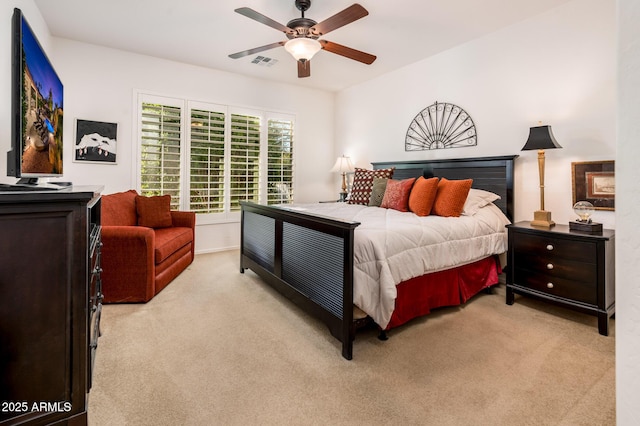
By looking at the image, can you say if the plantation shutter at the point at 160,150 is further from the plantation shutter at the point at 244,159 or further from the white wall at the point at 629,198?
the white wall at the point at 629,198

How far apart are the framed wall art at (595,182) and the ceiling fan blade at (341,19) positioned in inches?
93.2

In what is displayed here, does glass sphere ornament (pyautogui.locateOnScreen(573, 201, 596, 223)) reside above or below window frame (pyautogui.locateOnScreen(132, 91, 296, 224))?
below

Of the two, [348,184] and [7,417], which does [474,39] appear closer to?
[348,184]

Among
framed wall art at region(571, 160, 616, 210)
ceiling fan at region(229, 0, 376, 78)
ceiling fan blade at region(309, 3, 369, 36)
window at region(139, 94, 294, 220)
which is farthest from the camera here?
window at region(139, 94, 294, 220)

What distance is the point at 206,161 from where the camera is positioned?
4.68 metres

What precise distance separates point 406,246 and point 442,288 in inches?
26.5

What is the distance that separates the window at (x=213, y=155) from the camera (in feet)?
14.3

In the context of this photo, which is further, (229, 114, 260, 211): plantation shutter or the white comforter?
(229, 114, 260, 211): plantation shutter

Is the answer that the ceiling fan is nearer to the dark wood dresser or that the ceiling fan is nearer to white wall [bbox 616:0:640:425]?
the dark wood dresser

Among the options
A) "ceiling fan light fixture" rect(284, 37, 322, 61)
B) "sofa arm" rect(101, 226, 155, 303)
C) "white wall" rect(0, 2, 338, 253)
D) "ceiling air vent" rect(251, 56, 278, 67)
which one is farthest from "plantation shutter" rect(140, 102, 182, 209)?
"ceiling fan light fixture" rect(284, 37, 322, 61)

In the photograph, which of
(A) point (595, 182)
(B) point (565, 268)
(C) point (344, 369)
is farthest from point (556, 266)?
(C) point (344, 369)

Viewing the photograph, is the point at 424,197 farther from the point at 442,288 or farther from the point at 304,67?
the point at 304,67

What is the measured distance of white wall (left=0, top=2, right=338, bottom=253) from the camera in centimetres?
381

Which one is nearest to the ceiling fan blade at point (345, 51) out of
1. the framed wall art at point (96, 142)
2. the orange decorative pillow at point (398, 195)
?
the orange decorative pillow at point (398, 195)
